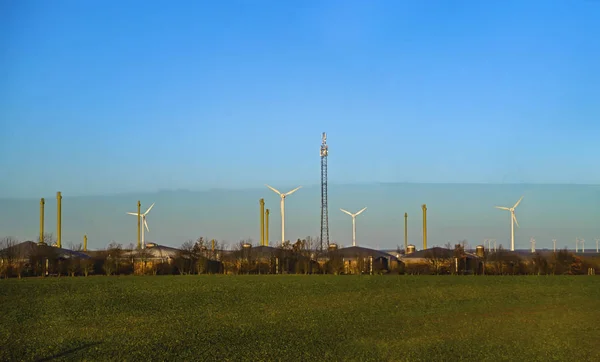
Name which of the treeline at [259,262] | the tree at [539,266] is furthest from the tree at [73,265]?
the tree at [539,266]

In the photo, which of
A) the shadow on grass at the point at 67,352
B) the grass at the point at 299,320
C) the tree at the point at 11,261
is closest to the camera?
the shadow on grass at the point at 67,352

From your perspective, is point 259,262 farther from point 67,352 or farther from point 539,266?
point 67,352

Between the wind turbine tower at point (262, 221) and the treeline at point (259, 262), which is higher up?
the wind turbine tower at point (262, 221)

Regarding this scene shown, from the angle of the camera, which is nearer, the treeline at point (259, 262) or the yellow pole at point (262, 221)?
the treeline at point (259, 262)

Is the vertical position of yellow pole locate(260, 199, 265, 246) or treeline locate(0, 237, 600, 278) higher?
yellow pole locate(260, 199, 265, 246)

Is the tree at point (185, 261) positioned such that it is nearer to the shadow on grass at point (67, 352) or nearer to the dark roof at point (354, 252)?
the dark roof at point (354, 252)

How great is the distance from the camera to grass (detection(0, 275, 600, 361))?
2158 centimetres

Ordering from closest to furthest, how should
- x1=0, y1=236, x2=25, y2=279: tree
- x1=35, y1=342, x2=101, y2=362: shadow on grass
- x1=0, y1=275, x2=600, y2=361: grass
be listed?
x1=35, y1=342, x2=101, y2=362: shadow on grass, x1=0, y1=275, x2=600, y2=361: grass, x1=0, y1=236, x2=25, y2=279: tree

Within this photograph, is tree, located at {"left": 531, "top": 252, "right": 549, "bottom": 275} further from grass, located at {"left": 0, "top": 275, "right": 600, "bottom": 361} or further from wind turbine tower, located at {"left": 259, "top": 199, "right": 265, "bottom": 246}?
wind turbine tower, located at {"left": 259, "top": 199, "right": 265, "bottom": 246}

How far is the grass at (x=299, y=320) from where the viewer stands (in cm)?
2158

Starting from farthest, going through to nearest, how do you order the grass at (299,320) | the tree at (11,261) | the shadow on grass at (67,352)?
the tree at (11,261)
the grass at (299,320)
the shadow on grass at (67,352)

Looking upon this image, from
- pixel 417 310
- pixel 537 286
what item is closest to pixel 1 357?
pixel 417 310

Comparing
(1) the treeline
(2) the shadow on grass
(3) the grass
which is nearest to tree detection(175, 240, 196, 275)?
(1) the treeline

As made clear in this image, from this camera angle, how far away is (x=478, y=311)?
31.7m
